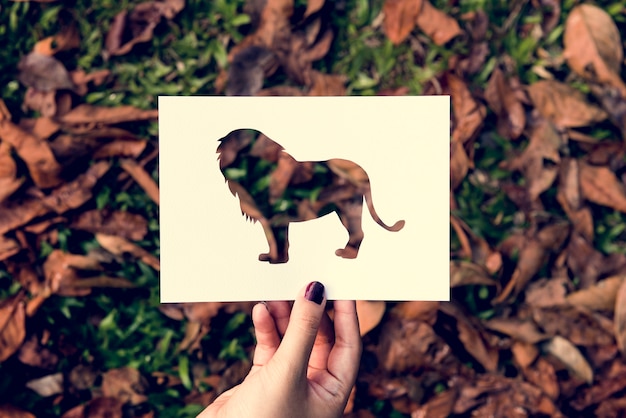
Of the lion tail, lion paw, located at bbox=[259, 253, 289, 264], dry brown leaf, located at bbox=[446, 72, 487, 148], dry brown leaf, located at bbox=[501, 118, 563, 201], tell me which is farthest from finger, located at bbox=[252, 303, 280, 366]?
dry brown leaf, located at bbox=[501, 118, 563, 201]

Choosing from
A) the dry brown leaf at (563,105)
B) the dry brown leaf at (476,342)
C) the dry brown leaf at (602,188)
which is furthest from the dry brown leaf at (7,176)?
the dry brown leaf at (602,188)

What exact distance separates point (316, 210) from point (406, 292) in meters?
0.47

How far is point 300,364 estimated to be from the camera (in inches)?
49.2

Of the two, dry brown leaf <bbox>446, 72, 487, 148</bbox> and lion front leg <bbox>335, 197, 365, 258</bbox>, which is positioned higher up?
dry brown leaf <bbox>446, 72, 487, 148</bbox>

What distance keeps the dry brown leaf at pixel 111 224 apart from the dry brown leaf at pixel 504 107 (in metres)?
1.08

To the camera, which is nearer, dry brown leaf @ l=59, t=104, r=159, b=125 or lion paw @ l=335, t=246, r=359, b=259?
lion paw @ l=335, t=246, r=359, b=259

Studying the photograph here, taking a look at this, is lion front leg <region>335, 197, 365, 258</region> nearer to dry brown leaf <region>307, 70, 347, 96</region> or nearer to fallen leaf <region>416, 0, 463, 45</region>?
dry brown leaf <region>307, 70, 347, 96</region>

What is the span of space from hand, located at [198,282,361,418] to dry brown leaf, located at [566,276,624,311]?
2.42 ft

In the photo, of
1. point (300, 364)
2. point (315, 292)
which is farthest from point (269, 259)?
point (300, 364)

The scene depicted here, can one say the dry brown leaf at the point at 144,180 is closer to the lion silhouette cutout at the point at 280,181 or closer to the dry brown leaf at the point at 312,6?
the lion silhouette cutout at the point at 280,181

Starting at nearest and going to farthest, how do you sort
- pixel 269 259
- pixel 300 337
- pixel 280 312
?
pixel 300 337 → pixel 269 259 → pixel 280 312

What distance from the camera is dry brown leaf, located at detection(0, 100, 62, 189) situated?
173 centimetres

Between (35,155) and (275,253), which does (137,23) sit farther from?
(275,253)

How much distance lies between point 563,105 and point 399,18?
560mm
